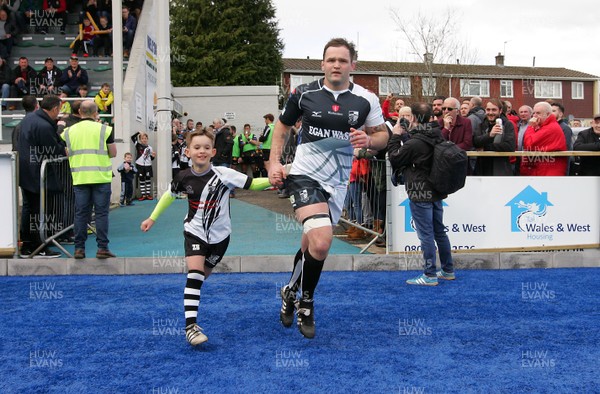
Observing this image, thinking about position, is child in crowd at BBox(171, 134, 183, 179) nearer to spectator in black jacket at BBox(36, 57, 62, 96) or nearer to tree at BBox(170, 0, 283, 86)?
spectator in black jacket at BBox(36, 57, 62, 96)

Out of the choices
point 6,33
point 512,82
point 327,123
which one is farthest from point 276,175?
point 512,82

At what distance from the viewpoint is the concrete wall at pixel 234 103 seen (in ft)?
89.5

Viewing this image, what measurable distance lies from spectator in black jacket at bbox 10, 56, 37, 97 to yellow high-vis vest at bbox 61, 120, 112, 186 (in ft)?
36.2

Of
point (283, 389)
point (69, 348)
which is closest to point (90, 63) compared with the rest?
point (69, 348)

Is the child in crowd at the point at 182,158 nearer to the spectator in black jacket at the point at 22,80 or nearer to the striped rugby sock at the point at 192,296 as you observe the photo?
the spectator in black jacket at the point at 22,80

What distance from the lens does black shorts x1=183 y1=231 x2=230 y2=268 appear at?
5352 millimetres

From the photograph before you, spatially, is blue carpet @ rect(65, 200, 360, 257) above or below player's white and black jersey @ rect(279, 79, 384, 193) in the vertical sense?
below

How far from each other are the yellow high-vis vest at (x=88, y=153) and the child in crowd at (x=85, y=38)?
13414 millimetres

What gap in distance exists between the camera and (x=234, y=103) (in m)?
27.5

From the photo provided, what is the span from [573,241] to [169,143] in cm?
1207

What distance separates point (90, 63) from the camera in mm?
20938

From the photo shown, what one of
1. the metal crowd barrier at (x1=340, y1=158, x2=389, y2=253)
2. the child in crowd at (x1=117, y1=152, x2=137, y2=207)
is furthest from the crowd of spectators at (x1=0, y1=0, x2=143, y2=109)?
the metal crowd barrier at (x1=340, y1=158, x2=389, y2=253)

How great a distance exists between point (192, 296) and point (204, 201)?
31.1 inches

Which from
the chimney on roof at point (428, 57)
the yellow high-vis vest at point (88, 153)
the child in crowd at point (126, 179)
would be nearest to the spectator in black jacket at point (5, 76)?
the child in crowd at point (126, 179)
